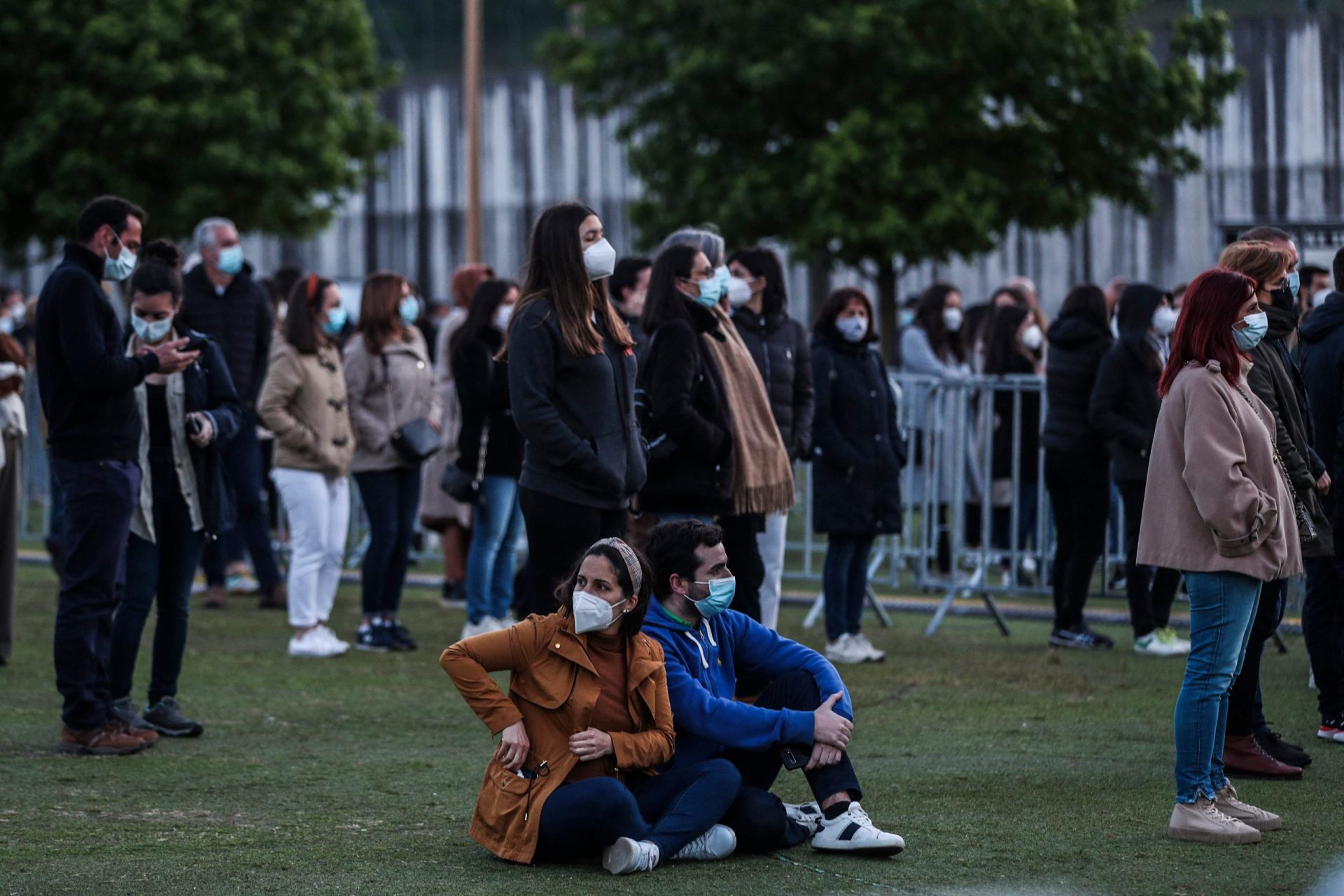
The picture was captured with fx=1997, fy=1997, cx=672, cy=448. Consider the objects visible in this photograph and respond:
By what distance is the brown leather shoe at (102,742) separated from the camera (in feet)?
24.8

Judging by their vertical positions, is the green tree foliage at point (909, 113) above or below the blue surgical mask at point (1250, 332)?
above

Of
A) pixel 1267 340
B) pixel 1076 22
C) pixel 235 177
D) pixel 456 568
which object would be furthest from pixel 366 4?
pixel 1267 340

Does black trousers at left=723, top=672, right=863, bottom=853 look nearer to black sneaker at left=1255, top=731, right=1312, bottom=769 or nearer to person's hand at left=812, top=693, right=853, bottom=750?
person's hand at left=812, top=693, right=853, bottom=750

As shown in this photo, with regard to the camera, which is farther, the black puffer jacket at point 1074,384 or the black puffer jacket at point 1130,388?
the black puffer jacket at point 1074,384

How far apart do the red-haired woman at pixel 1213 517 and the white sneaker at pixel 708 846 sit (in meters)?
1.41

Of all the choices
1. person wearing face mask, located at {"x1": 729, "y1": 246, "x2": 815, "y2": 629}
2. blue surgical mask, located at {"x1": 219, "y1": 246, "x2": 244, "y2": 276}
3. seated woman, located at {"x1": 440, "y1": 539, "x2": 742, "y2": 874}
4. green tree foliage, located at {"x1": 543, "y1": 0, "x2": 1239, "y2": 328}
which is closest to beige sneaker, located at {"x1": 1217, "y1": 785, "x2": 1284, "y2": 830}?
seated woman, located at {"x1": 440, "y1": 539, "x2": 742, "y2": 874}

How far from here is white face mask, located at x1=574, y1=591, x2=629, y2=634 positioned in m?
5.71

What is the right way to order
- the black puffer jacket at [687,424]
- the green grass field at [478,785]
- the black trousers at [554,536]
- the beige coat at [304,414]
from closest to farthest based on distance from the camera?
the green grass field at [478,785], the black trousers at [554,536], the black puffer jacket at [687,424], the beige coat at [304,414]

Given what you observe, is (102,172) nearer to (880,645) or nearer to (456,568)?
(456,568)

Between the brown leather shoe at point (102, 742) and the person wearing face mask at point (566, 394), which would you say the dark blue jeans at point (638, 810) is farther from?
the brown leather shoe at point (102, 742)

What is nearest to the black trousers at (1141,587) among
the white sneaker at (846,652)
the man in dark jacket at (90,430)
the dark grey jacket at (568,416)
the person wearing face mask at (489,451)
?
the white sneaker at (846,652)

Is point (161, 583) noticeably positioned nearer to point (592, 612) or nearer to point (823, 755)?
point (592, 612)

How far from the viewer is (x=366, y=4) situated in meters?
37.2

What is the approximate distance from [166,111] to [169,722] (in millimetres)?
19578
